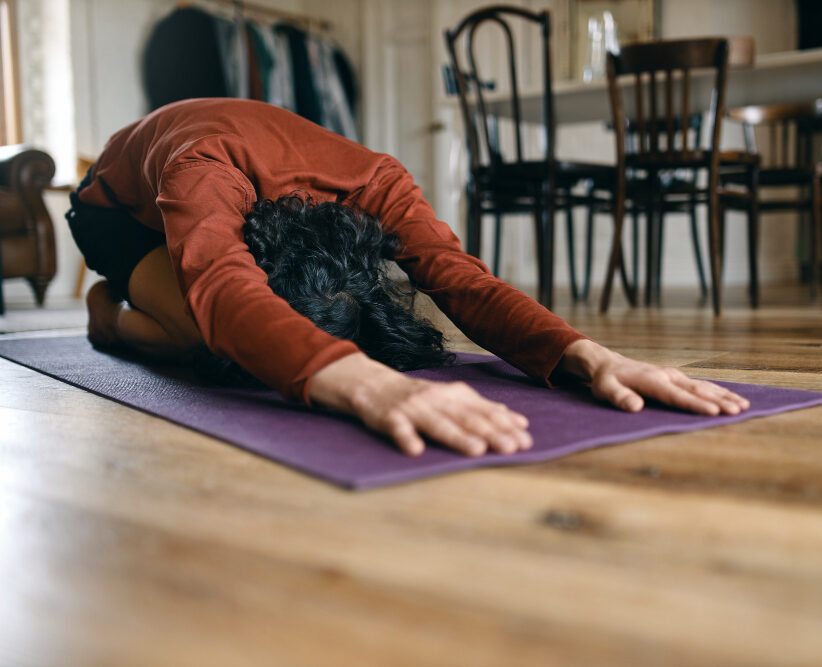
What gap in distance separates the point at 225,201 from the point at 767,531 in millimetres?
740

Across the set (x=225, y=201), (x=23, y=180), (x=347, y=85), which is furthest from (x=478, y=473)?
(x=347, y=85)

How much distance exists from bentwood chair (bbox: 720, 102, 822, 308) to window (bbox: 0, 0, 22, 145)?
370cm

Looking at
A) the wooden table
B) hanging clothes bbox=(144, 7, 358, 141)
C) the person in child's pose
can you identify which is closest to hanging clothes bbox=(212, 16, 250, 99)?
hanging clothes bbox=(144, 7, 358, 141)

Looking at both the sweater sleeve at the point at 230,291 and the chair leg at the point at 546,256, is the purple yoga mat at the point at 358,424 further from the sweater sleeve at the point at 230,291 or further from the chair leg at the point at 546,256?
the chair leg at the point at 546,256

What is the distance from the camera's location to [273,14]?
541 cm

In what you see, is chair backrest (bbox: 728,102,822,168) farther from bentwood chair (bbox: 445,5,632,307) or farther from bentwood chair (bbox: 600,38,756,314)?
bentwood chair (bbox: 600,38,756,314)

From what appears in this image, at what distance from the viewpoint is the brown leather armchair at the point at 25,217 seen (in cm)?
342

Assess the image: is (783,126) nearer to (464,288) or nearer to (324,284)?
(464,288)

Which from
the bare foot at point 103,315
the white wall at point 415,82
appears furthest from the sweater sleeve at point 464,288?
the white wall at point 415,82

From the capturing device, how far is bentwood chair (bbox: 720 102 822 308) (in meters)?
2.94

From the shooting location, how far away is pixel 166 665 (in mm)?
388

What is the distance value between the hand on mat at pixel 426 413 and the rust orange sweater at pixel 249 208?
51 mm

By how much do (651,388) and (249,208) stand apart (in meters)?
0.58

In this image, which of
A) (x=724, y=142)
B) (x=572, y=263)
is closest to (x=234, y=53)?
(x=572, y=263)
